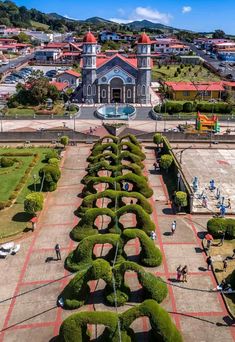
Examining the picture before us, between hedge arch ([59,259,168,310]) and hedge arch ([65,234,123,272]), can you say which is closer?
hedge arch ([59,259,168,310])

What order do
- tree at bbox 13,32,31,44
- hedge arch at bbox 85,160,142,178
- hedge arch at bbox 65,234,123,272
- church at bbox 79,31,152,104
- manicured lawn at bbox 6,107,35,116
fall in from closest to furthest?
hedge arch at bbox 65,234,123,272 → hedge arch at bbox 85,160,142,178 → manicured lawn at bbox 6,107,35,116 → church at bbox 79,31,152,104 → tree at bbox 13,32,31,44

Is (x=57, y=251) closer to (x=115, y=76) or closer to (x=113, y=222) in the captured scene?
(x=113, y=222)

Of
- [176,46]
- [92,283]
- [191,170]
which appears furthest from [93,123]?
[176,46]

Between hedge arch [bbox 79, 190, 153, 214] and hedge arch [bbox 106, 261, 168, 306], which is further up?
hedge arch [bbox 79, 190, 153, 214]

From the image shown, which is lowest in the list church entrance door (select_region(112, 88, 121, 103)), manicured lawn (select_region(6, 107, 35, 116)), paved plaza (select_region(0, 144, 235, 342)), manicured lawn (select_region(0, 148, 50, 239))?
paved plaza (select_region(0, 144, 235, 342))

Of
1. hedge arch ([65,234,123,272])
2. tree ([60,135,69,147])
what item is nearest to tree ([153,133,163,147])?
tree ([60,135,69,147])

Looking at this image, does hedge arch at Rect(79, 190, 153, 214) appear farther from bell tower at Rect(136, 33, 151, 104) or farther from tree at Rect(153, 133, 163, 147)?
bell tower at Rect(136, 33, 151, 104)

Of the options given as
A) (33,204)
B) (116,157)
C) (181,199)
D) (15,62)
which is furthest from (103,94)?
(15,62)
